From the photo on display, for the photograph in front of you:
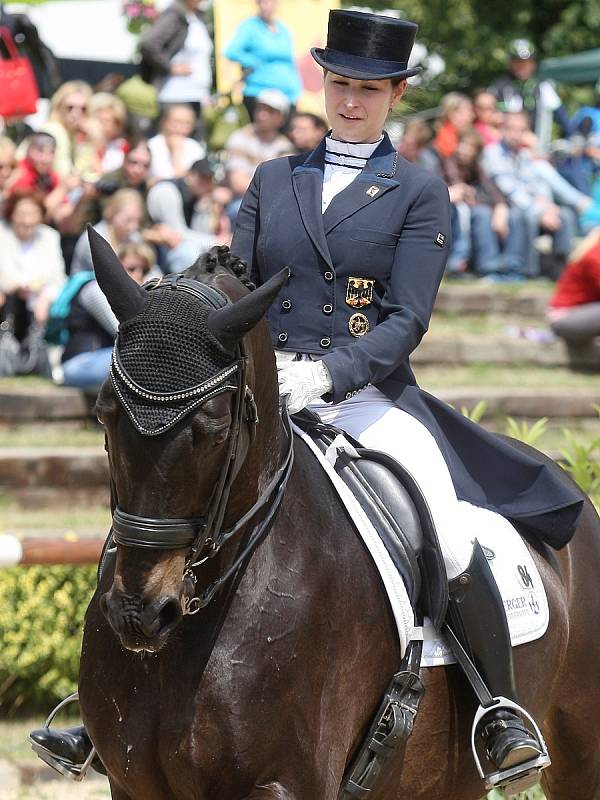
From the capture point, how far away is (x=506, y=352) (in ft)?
40.7

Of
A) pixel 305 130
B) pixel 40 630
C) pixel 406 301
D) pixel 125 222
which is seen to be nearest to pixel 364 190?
pixel 406 301

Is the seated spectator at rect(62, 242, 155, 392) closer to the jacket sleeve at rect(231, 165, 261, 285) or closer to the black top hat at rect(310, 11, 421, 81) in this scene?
the jacket sleeve at rect(231, 165, 261, 285)

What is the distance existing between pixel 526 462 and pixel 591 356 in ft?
26.9

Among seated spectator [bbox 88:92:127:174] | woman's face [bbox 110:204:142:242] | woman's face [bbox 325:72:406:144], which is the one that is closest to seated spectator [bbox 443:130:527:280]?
seated spectator [bbox 88:92:127:174]

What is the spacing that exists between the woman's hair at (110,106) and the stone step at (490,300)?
3.51 meters

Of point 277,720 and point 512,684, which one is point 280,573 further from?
point 512,684

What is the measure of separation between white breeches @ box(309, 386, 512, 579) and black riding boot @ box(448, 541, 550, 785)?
0.07 metres

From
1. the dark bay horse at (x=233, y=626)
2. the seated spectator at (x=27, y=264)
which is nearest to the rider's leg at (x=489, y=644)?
the dark bay horse at (x=233, y=626)

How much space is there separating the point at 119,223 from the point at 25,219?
0.79 m

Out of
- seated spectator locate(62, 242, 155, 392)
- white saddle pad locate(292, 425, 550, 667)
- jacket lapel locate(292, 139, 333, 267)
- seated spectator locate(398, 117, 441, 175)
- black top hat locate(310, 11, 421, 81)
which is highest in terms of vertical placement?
black top hat locate(310, 11, 421, 81)

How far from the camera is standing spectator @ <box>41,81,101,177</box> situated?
38.7ft

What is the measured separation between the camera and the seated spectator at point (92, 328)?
31.7 feet

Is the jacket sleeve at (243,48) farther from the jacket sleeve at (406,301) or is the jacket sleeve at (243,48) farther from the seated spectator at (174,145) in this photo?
the jacket sleeve at (406,301)

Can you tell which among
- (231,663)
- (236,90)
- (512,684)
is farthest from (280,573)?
(236,90)
